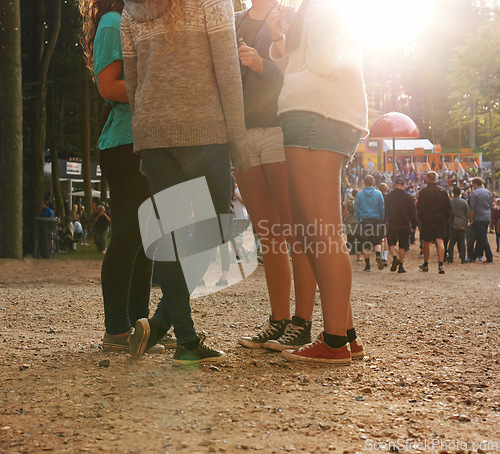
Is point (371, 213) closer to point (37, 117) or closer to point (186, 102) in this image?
point (37, 117)

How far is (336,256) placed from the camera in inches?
127

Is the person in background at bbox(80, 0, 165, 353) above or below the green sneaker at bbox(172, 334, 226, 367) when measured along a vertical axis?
above

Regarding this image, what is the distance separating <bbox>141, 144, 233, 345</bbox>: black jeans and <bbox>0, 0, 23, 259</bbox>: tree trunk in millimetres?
10061

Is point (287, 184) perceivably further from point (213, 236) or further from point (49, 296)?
point (49, 296)

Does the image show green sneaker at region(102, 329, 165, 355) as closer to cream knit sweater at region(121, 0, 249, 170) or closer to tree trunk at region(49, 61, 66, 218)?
cream knit sweater at region(121, 0, 249, 170)

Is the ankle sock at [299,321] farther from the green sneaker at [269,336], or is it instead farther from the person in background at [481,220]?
the person in background at [481,220]

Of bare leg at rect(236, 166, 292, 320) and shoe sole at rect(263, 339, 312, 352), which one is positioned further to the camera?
bare leg at rect(236, 166, 292, 320)

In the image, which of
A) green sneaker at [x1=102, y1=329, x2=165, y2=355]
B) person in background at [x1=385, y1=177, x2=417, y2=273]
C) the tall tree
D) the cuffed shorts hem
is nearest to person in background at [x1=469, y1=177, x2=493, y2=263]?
person in background at [x1=385, y1=177, x2=417, y2=273]

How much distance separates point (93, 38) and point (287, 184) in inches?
53.7

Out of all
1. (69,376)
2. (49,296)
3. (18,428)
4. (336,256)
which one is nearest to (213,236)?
(336,256)

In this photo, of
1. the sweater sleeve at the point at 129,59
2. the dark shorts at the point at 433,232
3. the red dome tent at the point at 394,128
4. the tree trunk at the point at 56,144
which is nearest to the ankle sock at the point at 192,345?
the sweater sleeve at the point at 129,59

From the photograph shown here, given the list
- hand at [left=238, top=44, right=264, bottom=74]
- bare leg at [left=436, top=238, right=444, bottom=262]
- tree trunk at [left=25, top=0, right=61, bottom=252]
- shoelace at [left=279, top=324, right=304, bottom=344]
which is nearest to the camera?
hand at [left=238, top=44, right=264, bottom=74]

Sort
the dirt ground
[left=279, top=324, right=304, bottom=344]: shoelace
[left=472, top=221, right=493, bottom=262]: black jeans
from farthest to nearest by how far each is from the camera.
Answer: [left=472, top=221, right=493, bottom=262]: black jeans, [left=279, top=324, right=304, bottom=344]: shoelace, the dirt ground

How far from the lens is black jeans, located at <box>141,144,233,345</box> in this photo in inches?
120
